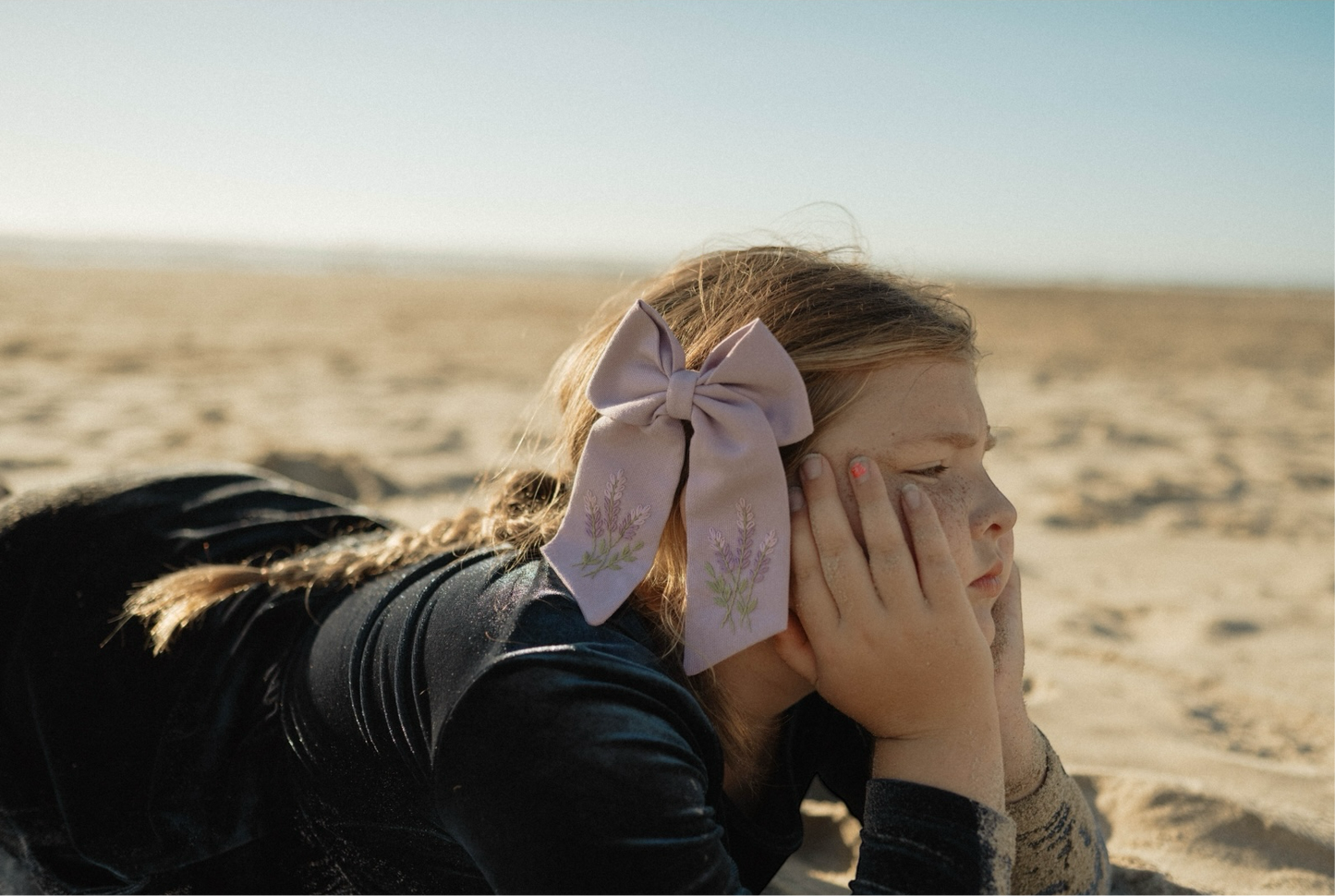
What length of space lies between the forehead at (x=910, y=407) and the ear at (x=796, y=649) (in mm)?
313

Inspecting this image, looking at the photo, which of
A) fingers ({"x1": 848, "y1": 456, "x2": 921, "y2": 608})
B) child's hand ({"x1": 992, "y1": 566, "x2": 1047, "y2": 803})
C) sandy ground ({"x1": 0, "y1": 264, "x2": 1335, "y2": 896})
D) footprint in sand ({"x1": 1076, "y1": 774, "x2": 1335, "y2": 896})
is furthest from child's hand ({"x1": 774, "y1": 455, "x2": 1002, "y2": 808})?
footprint in sand ({"x1": 1076, "y1": 774, "x2": 1335, "y2": 896})

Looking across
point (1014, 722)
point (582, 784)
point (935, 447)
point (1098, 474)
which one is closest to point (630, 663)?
point (582, 784)

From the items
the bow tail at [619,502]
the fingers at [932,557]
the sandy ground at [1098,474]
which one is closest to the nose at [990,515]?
the fingers at [932,557]

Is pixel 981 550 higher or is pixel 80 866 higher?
pixel 981 550

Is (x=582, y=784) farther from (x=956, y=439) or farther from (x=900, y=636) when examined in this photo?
(x=956, y=439)

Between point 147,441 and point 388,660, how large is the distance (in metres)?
4.86

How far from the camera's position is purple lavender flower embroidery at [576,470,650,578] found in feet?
5.04

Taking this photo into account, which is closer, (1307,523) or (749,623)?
(749,623)

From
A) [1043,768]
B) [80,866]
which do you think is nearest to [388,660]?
[80,866]

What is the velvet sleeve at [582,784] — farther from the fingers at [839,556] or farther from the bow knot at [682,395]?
the bow knot at [682,395]

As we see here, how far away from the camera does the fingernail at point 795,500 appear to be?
5.29ft

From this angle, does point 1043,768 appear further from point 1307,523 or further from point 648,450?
point 1307,523

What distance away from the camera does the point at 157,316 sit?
13.9 metres

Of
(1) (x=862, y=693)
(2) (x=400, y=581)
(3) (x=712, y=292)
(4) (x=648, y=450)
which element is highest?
(3) (x=712, y=292)
